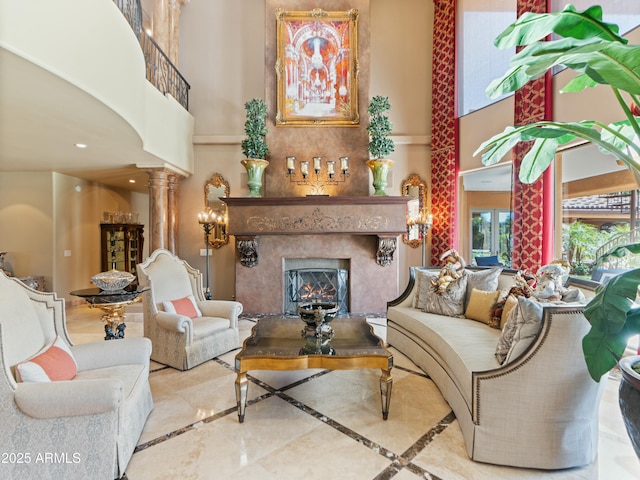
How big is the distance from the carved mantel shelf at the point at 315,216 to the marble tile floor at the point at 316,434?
7.85ft

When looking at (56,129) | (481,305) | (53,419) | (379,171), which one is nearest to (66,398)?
(53,419)

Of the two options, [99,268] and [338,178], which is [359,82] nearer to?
[338,178]

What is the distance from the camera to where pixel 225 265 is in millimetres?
5664

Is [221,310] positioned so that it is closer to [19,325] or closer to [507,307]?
[19,325]

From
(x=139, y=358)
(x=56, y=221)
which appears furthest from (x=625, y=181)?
(x=56, y=221)

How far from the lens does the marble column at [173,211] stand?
532cm

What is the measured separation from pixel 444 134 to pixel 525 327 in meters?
4.45

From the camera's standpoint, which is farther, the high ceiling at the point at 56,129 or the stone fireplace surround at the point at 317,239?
the stone fireplace surround at the point at 317,239

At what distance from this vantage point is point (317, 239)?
5176 mm

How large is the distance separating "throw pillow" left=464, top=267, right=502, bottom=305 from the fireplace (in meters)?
2.27

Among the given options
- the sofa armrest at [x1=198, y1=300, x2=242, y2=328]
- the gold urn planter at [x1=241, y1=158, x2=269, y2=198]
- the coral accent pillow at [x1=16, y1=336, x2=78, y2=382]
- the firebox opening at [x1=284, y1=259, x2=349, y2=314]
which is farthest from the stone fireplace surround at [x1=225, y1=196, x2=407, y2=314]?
the coral accent pillow at [x1=16, y1=336, x2=78, y2=382]

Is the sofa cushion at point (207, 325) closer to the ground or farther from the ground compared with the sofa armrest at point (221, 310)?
closer to the ground

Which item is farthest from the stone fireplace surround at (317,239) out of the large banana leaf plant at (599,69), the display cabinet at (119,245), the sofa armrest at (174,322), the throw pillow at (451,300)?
the display cabinet at (119,245)

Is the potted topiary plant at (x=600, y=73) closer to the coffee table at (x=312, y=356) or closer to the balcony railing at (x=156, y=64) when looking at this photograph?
the coffee table at (x=312, y=356)
